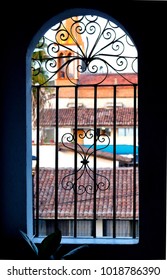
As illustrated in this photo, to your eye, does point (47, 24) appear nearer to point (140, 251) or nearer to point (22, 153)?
point (22, 153)

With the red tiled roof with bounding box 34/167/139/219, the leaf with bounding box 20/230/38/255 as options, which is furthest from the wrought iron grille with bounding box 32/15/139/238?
the leaf with bounding box 20/230/38/255

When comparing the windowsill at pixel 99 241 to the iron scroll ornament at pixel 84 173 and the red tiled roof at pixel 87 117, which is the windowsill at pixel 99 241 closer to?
the iron scroll ornament at pixel 84 173

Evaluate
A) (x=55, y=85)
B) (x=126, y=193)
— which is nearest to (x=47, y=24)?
(x=55, y=85)

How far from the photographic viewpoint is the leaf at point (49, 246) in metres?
1.98

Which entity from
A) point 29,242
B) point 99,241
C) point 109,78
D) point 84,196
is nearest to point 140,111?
point 109,78

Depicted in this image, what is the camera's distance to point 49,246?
1.99 m

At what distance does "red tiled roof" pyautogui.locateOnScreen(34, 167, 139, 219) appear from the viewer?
2383 millimetres

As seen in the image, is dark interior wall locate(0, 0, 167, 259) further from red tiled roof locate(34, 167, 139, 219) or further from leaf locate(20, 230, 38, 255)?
red tiled roof locate(34, 167, 139, 219)

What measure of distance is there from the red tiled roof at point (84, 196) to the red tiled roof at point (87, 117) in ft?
0.97

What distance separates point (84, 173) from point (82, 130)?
260mm

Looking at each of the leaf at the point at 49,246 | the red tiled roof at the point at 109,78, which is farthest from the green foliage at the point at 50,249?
the red tiled roof at the point at 109,78

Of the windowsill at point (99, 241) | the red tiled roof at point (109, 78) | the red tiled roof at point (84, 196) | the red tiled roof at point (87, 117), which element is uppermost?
the red tiled roof at point (109, 78)

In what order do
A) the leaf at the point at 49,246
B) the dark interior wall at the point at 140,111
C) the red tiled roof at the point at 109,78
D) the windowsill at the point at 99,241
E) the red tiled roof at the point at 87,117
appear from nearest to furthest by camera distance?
the leaf at the point at 49,246 → the dark interior wall at the point at 140,111 → the windowsill at the point at 99,241 → the red tiled roof at the point at 109,78 → the red tiled roof at the point at 87,117

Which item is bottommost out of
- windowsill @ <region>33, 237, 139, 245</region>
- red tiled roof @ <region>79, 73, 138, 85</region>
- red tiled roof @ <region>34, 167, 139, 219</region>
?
windowsill @ <region>33, 237, 139, 245</region>
